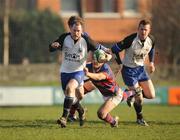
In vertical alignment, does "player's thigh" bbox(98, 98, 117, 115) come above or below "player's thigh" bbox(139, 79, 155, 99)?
below

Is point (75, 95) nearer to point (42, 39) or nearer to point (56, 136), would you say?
point (56, 136)

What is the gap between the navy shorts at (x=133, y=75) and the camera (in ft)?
52.1

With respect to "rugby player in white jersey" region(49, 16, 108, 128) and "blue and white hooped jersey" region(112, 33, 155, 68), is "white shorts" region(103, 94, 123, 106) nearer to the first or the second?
"rugby player in white jersey" region(49, 16, 108, 128)

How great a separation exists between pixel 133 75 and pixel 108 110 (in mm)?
1480

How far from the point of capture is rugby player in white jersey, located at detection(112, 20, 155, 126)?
15555 mm

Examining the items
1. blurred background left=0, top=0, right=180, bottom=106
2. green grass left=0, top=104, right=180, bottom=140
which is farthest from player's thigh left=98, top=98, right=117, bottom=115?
blurred background left=0, top=0, right=180, bottom=106

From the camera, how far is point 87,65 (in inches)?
594

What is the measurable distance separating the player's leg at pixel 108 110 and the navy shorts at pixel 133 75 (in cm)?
92

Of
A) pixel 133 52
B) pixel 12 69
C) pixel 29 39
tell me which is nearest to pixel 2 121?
pixel 133 52

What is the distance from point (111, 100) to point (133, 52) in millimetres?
1349

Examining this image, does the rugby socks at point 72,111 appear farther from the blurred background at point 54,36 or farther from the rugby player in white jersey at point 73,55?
Result: the blurred background at point 54,36

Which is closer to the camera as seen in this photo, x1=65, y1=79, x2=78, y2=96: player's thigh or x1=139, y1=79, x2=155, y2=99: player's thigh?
x1=65, y1=79, x2=78, y2=96: player's thigh

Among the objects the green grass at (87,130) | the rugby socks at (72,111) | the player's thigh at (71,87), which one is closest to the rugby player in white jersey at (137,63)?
the green grass at (87,130)

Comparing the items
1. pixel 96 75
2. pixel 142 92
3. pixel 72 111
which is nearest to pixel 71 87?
pixel 96 75
